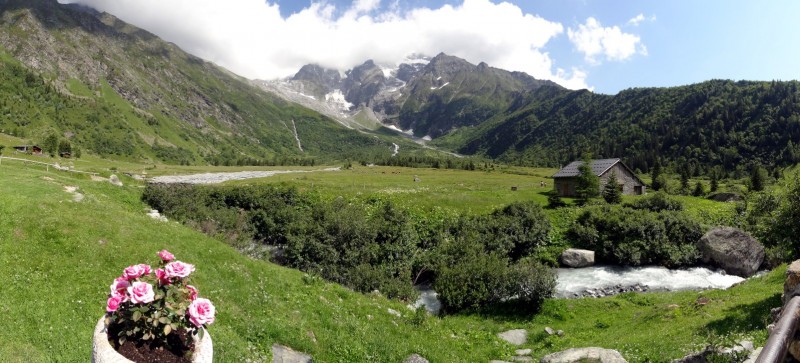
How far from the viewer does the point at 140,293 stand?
6441 millimetres

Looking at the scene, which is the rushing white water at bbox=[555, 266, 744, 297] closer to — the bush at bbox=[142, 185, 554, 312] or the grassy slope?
the bush at bbox=[142, 185, 554, 312]

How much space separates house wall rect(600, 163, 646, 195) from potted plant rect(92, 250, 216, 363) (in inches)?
3443

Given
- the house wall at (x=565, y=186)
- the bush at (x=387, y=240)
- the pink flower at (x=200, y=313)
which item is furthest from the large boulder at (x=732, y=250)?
the pink flower at (x=200, y=313)

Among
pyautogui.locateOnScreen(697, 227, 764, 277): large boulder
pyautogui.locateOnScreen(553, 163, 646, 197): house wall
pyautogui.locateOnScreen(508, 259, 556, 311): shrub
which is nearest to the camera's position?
pyautogui.locateOnScreen(508, 259, 556, 311): shrub

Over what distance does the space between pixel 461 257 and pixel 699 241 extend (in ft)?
106

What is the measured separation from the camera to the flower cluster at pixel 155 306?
259 inches

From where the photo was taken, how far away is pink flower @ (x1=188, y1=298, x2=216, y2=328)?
6676mm

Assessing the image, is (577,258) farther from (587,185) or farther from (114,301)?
(114,301)

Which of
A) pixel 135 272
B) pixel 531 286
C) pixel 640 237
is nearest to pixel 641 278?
pixel 640 237

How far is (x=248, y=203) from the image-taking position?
2527 inches

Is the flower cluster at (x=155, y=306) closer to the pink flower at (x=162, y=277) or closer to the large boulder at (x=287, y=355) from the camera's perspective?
the pink flower at (x=162, y=277)

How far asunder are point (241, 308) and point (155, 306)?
11.1 metres

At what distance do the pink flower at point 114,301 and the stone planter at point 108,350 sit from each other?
1.77ft

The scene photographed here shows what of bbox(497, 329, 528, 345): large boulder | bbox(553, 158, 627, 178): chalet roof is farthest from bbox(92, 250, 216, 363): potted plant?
bbox(553, 158, 627, 178): chalet roof
